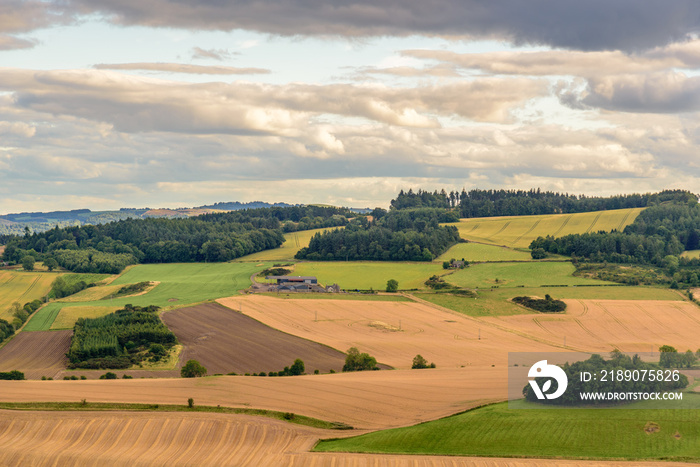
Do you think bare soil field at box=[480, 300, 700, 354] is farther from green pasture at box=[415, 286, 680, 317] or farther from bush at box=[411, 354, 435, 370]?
bush at box=[411, 354, 435, 370]

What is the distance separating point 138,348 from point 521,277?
81650 mm

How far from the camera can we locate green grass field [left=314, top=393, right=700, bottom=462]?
48.1m

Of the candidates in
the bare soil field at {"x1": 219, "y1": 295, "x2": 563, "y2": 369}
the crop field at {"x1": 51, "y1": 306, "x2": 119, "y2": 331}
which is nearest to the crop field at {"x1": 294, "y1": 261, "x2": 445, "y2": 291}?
the bare soil field at {"x1": 219, "y1": 295, "x2": 563, "y2": 369}

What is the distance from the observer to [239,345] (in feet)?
311

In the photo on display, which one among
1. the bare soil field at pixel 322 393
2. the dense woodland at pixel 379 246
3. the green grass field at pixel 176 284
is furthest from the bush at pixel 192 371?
the dense woodland at pixel 379 246

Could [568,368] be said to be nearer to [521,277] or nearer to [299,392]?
[299,392]

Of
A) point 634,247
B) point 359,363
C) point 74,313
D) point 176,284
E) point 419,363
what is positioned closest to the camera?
point 359,363

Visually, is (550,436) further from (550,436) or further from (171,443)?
(171,443)

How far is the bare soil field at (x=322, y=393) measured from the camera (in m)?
60.2

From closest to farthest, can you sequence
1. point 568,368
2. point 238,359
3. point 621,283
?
point 568,368
point 238,359
point 621,283

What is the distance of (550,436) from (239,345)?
54009mm

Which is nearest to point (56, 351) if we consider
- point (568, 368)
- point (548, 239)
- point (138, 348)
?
point (138, 348)

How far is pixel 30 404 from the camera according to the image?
2378 inches

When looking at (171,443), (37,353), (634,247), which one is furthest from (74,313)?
(634,247)
